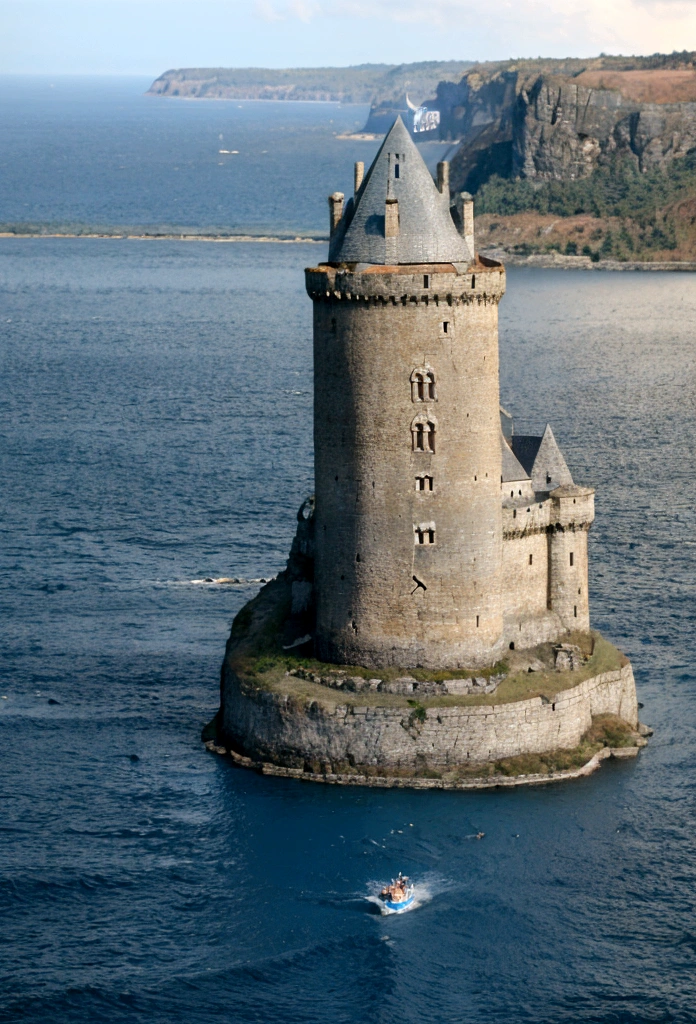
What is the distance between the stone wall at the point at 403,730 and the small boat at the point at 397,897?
6.93 metres

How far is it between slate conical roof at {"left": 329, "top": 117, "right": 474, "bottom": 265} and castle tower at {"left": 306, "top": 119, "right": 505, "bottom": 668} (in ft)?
0.15

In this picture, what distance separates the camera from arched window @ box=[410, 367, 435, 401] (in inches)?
2319

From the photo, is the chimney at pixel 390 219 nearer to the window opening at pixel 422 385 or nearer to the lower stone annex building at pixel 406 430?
the lower stone annex building at pixel 406 430

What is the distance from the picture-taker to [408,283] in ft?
191

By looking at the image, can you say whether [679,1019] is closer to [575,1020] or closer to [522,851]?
[575,1020]

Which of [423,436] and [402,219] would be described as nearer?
[423,436]

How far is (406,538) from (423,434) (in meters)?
3.33

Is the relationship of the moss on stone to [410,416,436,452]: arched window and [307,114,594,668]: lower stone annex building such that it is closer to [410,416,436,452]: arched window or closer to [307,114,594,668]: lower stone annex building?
[307,114,594,668]: lower stone annex building

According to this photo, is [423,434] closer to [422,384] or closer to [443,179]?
[422,384]

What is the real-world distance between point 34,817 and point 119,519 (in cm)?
3499

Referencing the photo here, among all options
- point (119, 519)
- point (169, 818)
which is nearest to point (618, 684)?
point (169, 818)

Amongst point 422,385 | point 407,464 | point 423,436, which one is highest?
point 422,385

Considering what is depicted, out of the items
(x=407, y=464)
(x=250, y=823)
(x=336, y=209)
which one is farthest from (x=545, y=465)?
(x=250, y=823)

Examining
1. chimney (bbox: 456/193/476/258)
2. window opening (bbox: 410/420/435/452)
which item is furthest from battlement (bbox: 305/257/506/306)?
window opening (bbox: 410/420/435/452)
